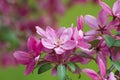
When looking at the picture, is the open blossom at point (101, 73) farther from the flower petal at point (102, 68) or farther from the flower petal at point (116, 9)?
the flower petal at point (116, 9)

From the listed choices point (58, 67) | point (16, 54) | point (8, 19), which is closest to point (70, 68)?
point (58, 67)

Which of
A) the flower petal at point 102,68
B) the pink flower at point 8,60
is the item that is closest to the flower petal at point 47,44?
the flower petal at point 102,68

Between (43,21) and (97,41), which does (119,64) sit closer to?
Result: (97,41)

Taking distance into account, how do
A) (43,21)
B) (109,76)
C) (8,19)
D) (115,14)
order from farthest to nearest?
1. (43,21)
2. (8,19)
3. (115,14)
4. (109,76)

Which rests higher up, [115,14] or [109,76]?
[115,14]

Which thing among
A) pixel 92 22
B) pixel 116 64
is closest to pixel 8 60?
pixel 92 22

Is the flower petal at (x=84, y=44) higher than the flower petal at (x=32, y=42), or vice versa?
the flower petal at (x=32, y=42)

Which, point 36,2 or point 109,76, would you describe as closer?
point 109,76
